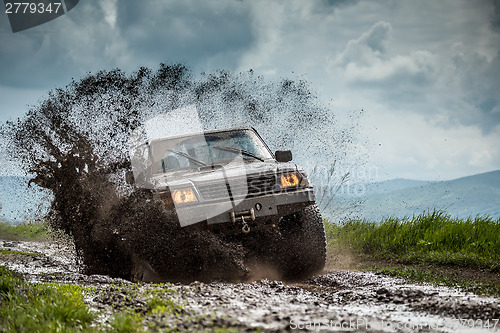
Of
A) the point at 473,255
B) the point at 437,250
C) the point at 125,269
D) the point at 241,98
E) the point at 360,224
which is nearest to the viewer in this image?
the point at 125,269

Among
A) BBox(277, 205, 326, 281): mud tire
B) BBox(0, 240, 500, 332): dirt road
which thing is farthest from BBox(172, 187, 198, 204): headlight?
BBox(277, 205, 326, 281): mud tire

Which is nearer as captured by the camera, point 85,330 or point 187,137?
point 85,330

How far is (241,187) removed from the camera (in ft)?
16.9

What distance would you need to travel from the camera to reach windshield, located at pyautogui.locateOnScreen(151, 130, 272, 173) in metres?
6.05

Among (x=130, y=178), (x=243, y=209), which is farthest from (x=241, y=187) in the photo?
(x=130, y=178)

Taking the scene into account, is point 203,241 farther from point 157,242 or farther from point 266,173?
point 266,173

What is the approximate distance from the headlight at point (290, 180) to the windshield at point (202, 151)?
2.95ft

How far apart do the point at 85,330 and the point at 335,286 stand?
316cm

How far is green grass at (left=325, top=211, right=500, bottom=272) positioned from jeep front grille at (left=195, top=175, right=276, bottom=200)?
3334mm

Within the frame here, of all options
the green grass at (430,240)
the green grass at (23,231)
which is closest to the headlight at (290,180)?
the green grass at (430,240)

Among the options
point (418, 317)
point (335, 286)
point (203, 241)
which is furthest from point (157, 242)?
point (418, 317)

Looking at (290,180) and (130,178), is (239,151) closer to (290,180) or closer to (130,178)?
(290,180)

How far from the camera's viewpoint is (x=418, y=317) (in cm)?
349

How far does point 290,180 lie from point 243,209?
2.22ft
